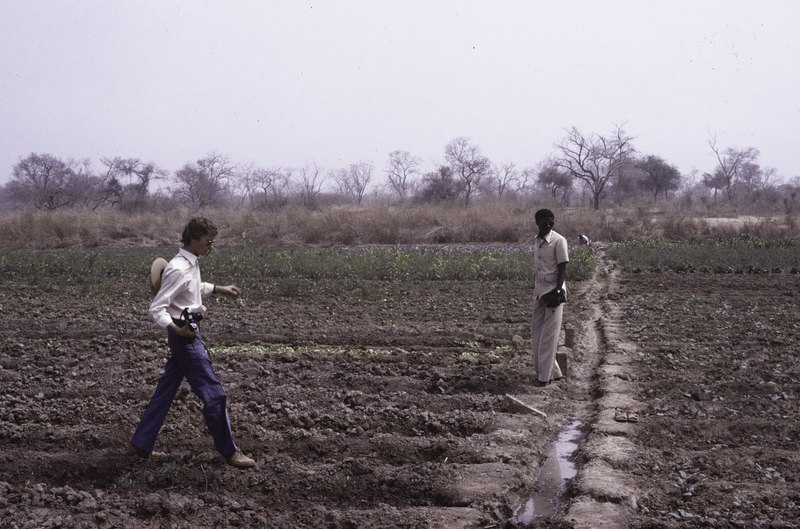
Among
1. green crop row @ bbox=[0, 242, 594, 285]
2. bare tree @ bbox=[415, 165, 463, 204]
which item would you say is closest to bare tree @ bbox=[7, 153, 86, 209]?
bare tree @ bbox=[415, 165, 463, 204]

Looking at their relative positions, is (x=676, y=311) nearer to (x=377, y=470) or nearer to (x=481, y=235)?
(x=377, y=470)

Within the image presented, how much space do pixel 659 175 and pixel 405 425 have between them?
7524 cm

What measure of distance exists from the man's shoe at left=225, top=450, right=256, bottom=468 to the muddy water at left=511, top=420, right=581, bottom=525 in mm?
1828

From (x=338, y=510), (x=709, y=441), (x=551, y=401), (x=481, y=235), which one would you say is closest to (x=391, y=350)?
(x=551, y=401)

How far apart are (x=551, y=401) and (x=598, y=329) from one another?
4615 millimetres

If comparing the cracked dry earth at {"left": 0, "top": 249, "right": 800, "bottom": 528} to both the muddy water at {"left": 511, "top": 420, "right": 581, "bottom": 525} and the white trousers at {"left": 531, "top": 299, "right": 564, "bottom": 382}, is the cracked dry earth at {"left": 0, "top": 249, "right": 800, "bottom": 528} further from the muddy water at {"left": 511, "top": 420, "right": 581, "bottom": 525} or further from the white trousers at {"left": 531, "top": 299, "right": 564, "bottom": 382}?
the white trousers at {"left": 531, "top": 299, "right": 564, "bottom": 382}

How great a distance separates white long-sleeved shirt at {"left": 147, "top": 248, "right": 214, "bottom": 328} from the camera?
5625 mm

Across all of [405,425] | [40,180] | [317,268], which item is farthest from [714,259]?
[40,180]

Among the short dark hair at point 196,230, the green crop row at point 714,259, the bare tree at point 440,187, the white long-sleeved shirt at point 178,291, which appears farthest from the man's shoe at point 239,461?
the bare tree at point 440,187

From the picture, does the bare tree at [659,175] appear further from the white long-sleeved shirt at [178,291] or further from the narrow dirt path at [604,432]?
the white long-sleeved shirt at [178,291]

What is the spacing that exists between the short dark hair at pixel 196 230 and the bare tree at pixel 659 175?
74.9 metres

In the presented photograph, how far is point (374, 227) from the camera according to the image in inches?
1594

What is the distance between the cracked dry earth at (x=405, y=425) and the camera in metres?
5.44

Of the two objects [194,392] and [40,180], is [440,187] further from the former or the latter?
[194,392]
